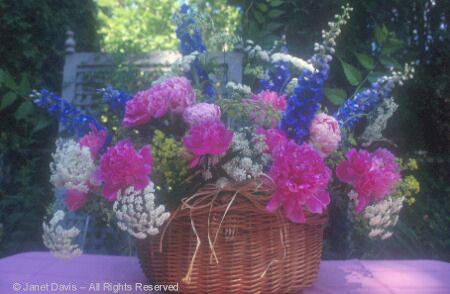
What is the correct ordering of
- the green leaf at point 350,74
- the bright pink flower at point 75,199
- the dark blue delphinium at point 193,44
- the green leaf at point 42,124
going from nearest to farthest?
the bright pink flower at point 75,199 < the dark blue delphinium at point 193,44 < the green leaf at point 350,74 < the green leaf at point 42,124

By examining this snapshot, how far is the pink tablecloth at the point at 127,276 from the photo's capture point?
96cm

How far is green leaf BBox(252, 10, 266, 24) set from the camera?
2.05 metres

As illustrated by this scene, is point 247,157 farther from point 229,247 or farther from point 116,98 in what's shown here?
point 116,98

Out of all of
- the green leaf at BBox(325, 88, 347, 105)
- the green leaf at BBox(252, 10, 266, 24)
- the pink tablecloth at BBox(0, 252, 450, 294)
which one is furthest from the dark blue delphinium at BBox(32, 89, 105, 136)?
the green leaf at BBox(252, 10, 266, 24)

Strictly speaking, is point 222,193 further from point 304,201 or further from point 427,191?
point 427,191

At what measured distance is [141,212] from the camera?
77cm

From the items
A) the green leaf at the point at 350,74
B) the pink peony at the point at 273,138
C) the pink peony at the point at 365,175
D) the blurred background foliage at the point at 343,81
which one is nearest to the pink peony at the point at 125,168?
the pink peony at the point at 273,138

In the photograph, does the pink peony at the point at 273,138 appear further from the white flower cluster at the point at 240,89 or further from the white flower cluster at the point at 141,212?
the white flower cluster at the point at 141,212

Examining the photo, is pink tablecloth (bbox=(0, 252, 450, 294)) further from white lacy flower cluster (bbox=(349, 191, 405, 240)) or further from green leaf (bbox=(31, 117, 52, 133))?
green leaf (bbox=(31, 117, 52, 133))

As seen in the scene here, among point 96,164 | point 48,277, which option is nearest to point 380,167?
point 96,164

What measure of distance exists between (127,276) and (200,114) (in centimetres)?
47

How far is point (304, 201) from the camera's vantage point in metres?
0.78

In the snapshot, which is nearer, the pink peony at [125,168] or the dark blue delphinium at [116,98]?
the pink peony at [125,168]

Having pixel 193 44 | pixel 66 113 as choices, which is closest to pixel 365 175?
pixel 193 44
